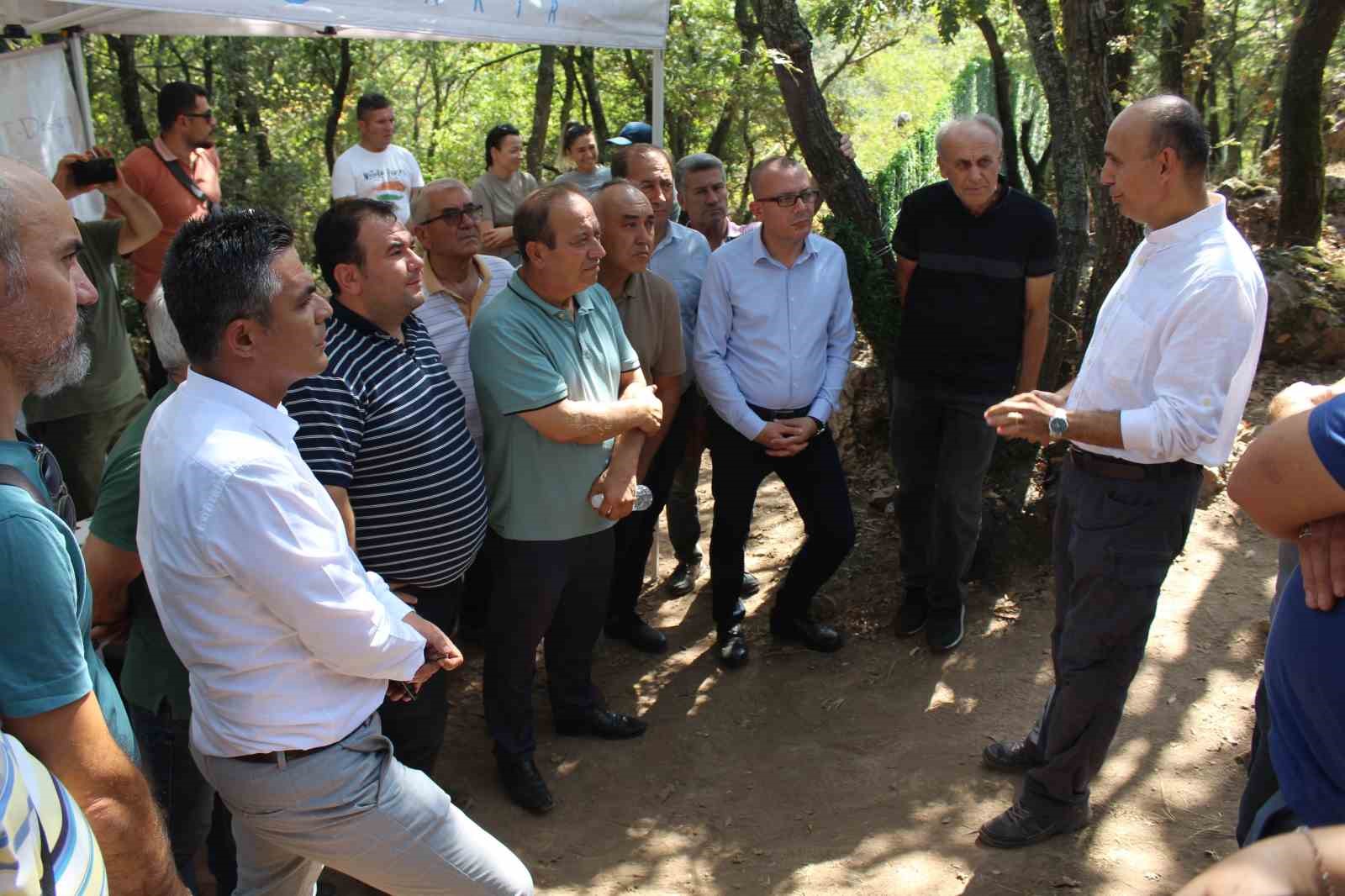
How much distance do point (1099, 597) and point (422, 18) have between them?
362 cm

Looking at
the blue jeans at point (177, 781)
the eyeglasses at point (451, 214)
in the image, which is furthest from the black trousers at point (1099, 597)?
the blue jeans at point (177, 781)

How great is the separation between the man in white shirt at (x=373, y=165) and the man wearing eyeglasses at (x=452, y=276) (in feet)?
11.9

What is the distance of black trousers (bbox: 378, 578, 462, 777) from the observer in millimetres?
3297

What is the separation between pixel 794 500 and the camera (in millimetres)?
4516

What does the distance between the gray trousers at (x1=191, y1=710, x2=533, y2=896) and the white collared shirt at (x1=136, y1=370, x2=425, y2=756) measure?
0.06 m

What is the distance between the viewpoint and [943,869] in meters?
3.32

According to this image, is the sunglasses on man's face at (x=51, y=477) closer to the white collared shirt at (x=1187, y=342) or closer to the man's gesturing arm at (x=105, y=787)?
the man's gesturing arm at (x=105, y=787)

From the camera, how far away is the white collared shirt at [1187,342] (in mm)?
2791

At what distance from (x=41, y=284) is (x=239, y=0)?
279 centimetres

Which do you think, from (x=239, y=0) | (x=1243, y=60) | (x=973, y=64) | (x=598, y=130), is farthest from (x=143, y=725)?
(x=973, y=64)

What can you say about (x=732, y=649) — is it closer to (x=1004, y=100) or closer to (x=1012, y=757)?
(x=1012, y=757)

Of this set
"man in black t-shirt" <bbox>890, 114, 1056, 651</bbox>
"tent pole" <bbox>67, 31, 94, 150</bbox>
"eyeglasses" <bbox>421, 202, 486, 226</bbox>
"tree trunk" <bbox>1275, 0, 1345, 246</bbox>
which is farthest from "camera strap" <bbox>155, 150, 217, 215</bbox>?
"tree trunk" <bbox>1275, 0, 1345, 246</bbox>

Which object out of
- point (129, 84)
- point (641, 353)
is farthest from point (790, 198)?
point (129, 84)

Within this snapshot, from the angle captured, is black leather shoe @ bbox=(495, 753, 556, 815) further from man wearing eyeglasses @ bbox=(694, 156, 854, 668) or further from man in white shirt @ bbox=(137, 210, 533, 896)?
man in white shirt @ bbox=(137, 210, 533, 896)
